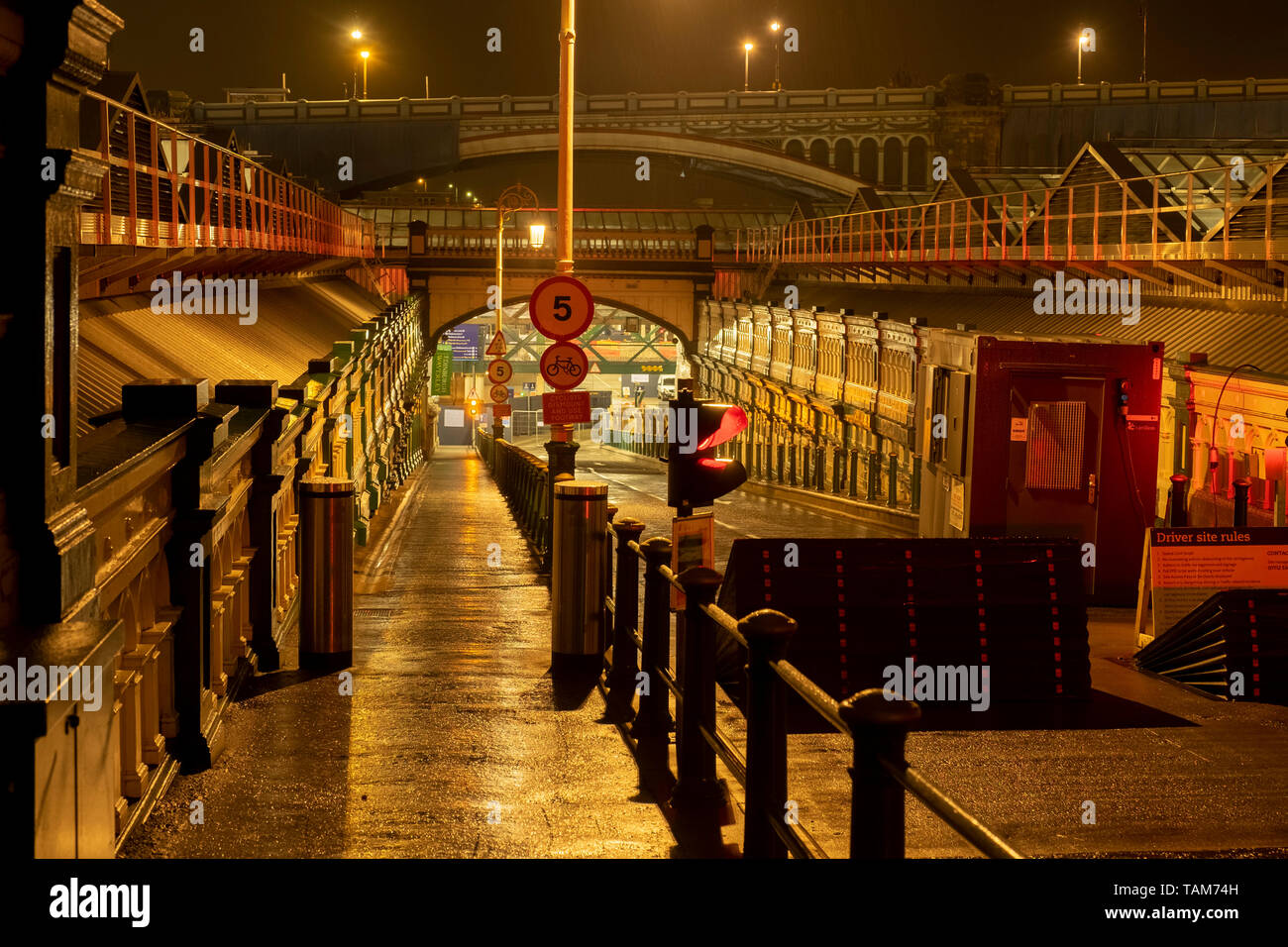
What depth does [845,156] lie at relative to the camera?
3538 inches

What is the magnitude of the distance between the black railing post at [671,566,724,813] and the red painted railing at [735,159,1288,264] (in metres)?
15.2

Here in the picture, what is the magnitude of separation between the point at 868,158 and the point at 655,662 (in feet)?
280

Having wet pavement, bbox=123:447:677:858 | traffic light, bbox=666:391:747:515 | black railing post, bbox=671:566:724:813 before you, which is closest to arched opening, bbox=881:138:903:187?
wet pavement, bbox=123:447:677:858

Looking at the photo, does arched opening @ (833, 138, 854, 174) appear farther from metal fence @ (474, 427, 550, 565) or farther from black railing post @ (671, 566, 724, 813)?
black railing post @ (671, 566, 724, 813)

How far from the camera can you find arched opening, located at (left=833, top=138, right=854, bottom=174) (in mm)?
88812

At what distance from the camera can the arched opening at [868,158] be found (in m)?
88.6

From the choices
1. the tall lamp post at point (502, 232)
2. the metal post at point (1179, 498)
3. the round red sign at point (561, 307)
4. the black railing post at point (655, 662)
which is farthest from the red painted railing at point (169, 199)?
the tall lamp post at point (502, 232)

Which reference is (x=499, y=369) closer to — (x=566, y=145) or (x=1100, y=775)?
(x=566, y=145)

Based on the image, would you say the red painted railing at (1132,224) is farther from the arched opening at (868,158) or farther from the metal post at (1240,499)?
the arched opening at (868,158)

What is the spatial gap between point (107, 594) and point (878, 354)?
24.3 metres

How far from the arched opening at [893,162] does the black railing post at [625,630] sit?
266 feet

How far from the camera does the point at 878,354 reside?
93.4 feet

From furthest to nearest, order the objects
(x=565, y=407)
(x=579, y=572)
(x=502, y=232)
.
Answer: (x=502, y=232)
(x=565, y=407)
(x=579, y=572)

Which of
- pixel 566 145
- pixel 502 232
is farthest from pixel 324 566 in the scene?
pixel 502 232
